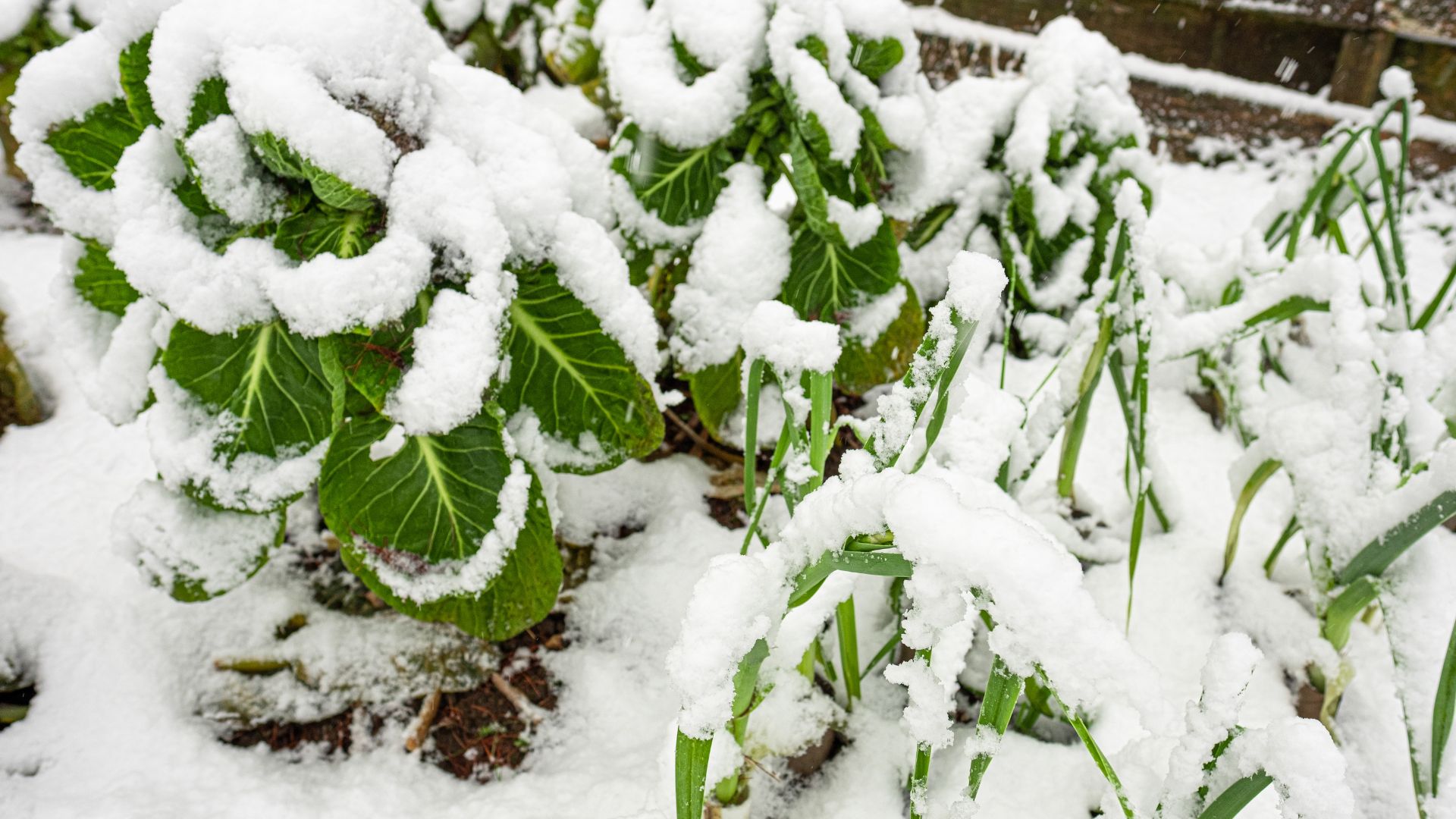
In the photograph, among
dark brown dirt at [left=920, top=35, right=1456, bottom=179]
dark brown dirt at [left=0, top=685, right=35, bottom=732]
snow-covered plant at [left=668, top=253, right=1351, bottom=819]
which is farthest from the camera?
dark brown dirt at [left=920, top=35, right=1456, bottom=179]

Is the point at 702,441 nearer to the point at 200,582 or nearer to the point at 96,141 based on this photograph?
the point at 200,582

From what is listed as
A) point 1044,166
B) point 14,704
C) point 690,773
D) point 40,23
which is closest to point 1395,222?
point 1044,166

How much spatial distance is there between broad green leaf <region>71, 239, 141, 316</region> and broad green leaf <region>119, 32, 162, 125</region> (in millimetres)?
251

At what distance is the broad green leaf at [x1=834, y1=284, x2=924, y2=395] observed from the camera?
1175 mm

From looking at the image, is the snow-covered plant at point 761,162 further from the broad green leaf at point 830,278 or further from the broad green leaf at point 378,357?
the broad green leaf at point 378,357

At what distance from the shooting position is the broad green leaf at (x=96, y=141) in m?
0.92

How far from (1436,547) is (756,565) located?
715 mm

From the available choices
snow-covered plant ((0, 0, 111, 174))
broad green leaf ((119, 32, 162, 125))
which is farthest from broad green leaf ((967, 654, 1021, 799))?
snow-covered plant ((0, 0, 111, 174))

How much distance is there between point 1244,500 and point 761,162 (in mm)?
763

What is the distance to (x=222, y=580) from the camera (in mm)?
943

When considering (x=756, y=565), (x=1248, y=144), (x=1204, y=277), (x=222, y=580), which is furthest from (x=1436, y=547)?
(x=1248, y=144)

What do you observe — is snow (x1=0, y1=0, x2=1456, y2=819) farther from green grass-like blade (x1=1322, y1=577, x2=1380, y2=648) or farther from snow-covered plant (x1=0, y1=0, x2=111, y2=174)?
snow-covered plant (x1=0, y1=0, x2=111, y2=174)

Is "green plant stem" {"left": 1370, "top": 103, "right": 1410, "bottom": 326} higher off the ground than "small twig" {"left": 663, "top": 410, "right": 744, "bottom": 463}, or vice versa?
"green plant stem" {"left": 1370, "top": 103, "right": 1410, "bottom": 326}

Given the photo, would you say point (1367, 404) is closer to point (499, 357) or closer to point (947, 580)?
point (947, 580)
